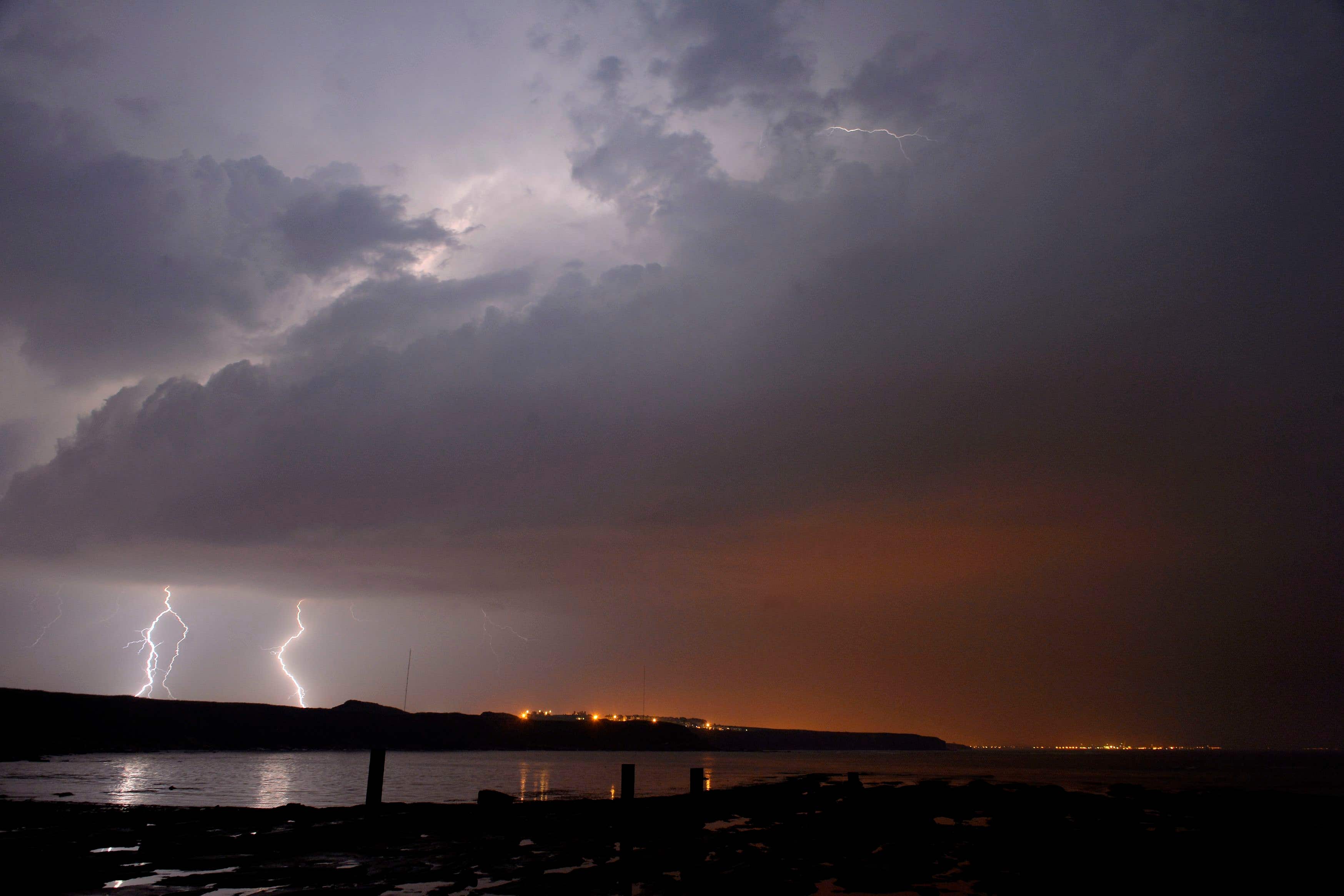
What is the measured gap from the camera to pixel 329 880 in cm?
1784

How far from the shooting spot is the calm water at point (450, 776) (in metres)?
47.9

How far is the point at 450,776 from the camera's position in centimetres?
7681

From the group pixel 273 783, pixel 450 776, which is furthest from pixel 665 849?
pixel 450 776

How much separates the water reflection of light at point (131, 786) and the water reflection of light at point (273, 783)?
5.96 m

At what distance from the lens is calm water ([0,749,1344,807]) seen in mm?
47906

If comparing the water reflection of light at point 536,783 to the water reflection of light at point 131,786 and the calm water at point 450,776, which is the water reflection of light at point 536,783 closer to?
the calm water at point 450,776

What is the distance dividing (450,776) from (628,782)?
55.3m

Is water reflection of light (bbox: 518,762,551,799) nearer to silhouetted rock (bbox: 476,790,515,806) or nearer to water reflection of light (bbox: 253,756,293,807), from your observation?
water reflection of light (bbox: 253,756,293,807)

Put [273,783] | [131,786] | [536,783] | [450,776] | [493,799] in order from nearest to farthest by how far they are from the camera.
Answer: [493,799]
[131,786]
[273,783]
[536,783]
[450,776]

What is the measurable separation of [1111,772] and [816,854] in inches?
4276

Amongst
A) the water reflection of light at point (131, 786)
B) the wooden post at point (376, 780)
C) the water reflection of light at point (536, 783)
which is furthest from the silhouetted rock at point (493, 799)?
the water reflection of light at point (131, 786)

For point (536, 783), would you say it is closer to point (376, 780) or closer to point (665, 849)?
point (376, 780)

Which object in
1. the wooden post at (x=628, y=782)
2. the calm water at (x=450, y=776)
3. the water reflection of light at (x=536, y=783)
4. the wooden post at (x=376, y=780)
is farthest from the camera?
the water reflection of light at (x=536, y=783)

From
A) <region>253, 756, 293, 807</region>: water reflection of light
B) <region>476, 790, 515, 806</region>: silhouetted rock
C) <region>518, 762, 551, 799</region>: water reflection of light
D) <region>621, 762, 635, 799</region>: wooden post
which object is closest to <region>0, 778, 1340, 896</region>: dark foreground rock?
<region>621, 762, 635, 799</region>: wooden post
